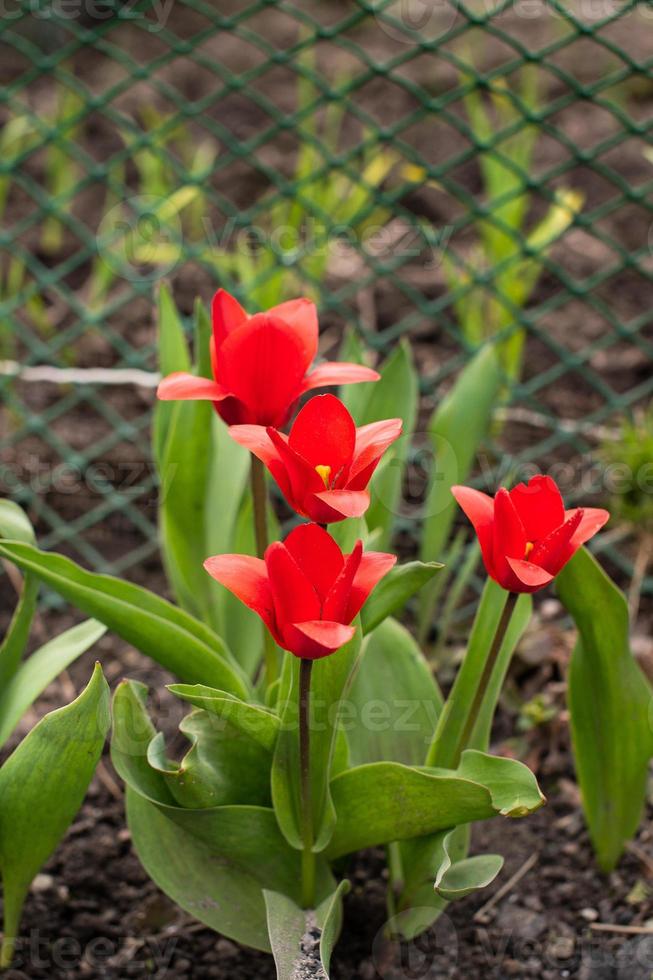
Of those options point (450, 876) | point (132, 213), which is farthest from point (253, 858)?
point (132, 213)

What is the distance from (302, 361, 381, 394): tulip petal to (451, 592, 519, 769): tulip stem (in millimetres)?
232

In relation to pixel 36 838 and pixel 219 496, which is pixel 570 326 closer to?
pixel 219 496

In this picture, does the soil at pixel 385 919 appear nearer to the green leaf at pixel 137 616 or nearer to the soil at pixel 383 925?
the soil at pixel 383 925

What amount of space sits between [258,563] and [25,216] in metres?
2.12

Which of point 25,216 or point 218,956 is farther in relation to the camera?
point 25,216

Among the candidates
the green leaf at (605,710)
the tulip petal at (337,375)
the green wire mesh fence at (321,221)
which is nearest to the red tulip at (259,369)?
the tulip petal at (337,375)

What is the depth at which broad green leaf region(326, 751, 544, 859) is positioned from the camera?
970mm

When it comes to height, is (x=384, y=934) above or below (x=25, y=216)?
above

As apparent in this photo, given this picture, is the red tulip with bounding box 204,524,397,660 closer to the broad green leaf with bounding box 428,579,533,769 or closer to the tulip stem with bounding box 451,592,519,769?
the tulip stem with bounding box 451,592,519,769

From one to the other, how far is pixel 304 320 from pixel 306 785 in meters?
0.42

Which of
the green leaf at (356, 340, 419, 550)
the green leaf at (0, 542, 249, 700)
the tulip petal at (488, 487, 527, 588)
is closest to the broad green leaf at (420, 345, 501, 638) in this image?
the green leaf at (356, 340, 419, 550)

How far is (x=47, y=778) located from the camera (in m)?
1.07

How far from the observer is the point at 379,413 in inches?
56.0

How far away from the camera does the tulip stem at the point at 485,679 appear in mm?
994
